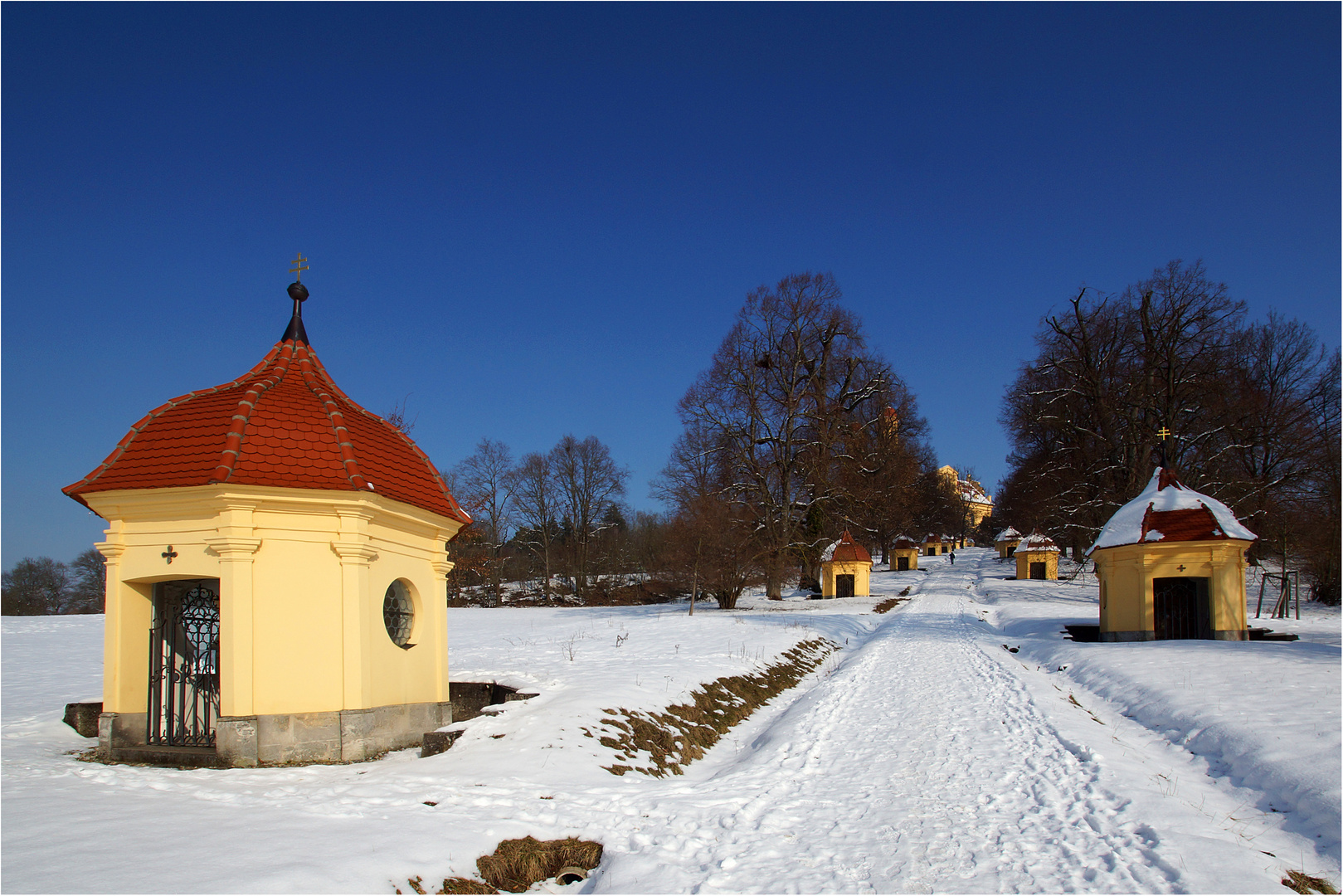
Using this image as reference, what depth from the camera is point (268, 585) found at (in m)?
8.44

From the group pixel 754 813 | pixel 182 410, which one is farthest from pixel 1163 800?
pixel 182 410

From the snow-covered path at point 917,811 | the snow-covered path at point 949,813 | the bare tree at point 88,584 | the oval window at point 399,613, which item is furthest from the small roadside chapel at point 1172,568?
the bare tree at point 88,584

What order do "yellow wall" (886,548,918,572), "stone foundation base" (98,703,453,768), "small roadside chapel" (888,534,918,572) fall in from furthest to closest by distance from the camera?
"yellow wall" (886,548,918,572), "small roadside chapel" (888,534,918,572), "stone foundation base" (98,703,453,768)

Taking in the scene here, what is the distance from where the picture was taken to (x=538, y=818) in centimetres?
635

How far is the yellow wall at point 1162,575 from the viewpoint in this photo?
1892 centimetres

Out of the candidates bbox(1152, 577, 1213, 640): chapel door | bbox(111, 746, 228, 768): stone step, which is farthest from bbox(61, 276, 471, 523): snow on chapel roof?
bbox(1152, 577, 1213, 640): chapel door

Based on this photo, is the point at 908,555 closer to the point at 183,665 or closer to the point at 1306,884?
the point at 183,665

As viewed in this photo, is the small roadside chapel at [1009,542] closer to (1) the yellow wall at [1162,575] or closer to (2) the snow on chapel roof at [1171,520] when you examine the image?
(2) the snow on chapel roof at [1171,520]

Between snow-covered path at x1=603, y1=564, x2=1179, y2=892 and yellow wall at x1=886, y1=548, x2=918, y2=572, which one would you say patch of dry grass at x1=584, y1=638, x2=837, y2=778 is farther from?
yellow wall at x1=886, y1=548, x2=918, y2=572

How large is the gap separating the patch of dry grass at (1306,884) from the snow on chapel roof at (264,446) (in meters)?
8.65

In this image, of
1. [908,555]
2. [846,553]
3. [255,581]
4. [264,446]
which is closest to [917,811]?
[255,581]

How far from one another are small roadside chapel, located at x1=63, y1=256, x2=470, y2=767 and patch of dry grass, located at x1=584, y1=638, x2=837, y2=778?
273 cm

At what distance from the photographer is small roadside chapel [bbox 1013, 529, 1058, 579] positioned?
47125 millimetres

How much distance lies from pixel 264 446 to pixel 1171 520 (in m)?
20.8
